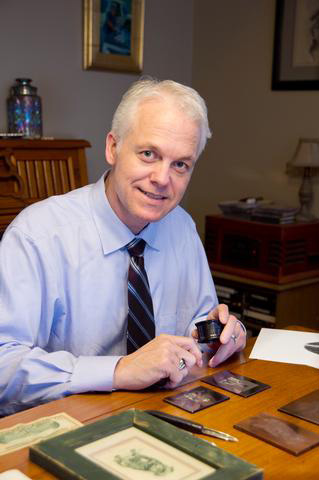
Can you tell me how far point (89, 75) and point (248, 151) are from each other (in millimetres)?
1098

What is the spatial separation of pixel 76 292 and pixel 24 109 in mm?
1767

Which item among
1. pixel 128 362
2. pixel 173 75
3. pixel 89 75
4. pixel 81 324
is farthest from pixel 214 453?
pixel 173 75

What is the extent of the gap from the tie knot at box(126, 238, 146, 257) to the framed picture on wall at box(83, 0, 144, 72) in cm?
213

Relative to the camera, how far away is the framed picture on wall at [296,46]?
353cm

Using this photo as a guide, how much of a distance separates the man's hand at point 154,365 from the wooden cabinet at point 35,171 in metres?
1.50

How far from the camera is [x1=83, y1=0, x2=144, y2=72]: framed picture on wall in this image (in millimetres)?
3500

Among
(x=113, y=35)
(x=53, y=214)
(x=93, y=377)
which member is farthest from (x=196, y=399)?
(x=113, y=35)

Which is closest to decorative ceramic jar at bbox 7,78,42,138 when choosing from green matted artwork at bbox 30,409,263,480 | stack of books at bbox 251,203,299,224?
stack of books at bbox 251,203,299,224

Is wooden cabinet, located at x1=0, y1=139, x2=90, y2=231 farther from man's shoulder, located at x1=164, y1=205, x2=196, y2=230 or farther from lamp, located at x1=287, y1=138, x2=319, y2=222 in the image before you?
lamp, located at x1=287, y1=138, x2=319, y2=222

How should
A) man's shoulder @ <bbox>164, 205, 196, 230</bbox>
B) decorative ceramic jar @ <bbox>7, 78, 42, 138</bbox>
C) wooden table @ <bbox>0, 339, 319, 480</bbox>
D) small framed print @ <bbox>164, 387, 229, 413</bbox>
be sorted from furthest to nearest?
decorative ceramic jar @ <bbox>7, 78, 42, 138</bbox>
man's shoulder @ <bbox>164, 205, 196, 230</bbox>
small framed print @ <bbox>164, 387, 229, 413</bbox>
wooden table @ <bbox>0, 339, 319, 480</bbox>

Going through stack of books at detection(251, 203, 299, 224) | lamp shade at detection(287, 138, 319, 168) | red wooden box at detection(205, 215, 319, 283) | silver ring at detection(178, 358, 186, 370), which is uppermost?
lamp shade at detection(287, 138, 319, 168)

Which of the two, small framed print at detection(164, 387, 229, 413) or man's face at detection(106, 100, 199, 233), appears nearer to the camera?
small framed print at detection(164, 387, 229, 413)

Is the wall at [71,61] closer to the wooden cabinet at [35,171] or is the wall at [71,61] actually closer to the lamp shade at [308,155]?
the wooden cabinet at [35,171]

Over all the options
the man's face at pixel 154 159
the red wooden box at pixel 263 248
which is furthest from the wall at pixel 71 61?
the man's face at pixel 154 159
